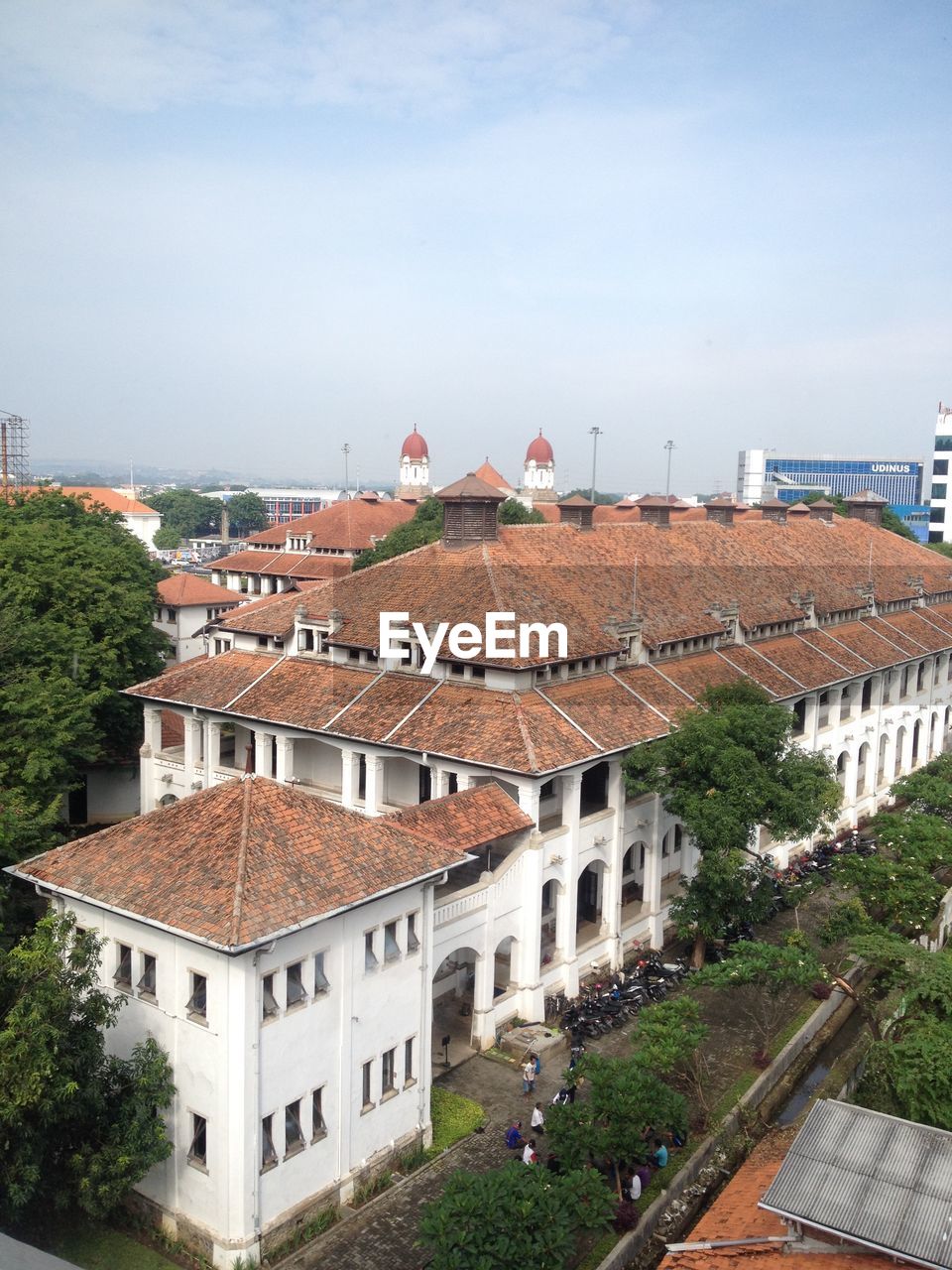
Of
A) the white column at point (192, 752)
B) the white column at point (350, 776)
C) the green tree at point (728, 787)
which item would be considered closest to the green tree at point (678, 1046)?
the green tree at point (728, 787)

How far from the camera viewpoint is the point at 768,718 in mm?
32125

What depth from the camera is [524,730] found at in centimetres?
3167

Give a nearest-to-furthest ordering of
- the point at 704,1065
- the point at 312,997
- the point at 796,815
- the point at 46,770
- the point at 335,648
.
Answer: the point at 312,997
the point at 704,1065
the point at 796,815
the point at 46,770
the point at 335,648

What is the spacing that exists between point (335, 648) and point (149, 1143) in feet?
68.0

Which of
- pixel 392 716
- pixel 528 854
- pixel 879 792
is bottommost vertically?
pixel 879 792

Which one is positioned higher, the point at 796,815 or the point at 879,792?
the point at 796,815

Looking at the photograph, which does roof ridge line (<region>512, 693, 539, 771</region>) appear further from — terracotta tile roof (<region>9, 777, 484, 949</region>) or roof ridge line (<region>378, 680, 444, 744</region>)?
terracotta tile roof (<region>9, 777, 484, 949</region>)

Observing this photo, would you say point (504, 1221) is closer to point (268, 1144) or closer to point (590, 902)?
point (268, 1144)

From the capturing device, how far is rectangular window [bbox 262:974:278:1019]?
68.8 ft

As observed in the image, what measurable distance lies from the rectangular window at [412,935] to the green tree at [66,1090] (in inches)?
225

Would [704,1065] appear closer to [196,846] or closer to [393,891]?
[393,891]

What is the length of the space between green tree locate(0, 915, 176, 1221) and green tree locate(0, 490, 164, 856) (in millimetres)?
8056

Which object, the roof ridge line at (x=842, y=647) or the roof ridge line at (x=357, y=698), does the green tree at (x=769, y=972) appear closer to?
the roof ridge line at (x=357, y=698)

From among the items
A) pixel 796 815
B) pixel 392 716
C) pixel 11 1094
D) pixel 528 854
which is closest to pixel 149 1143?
pixel 11 1094
